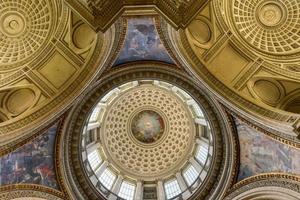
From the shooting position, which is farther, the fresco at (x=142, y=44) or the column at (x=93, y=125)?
the column at (x=93, y=125)

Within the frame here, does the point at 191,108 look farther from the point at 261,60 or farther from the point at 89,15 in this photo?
the point at 89,15

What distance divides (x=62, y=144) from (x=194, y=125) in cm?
871

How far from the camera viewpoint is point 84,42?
16281 mm

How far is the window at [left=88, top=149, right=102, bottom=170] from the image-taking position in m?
20.4

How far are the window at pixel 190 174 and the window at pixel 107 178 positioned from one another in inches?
165

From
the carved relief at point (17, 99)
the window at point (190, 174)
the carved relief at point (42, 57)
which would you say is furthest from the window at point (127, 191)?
the carved relief at point (17, 99)

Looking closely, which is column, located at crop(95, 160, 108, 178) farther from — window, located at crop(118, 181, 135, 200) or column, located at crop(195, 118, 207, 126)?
column, located at crop(195, 118, 207, 126)

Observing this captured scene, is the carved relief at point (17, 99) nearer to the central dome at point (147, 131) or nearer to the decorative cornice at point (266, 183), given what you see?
the central dome at point (147, 131)

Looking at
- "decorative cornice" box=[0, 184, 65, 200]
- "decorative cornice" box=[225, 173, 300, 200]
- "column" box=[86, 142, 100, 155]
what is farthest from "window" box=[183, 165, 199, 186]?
"decorative cornice" box=[0, 184, 65, 200]

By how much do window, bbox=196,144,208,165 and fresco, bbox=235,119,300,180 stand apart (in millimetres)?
4298

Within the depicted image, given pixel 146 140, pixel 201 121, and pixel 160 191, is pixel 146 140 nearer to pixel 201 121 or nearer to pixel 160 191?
pixel 160 191

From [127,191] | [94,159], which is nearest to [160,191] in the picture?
[127,191]

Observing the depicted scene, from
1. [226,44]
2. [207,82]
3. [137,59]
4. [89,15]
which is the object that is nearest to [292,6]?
[226,44]

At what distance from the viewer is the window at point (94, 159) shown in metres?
20.4
